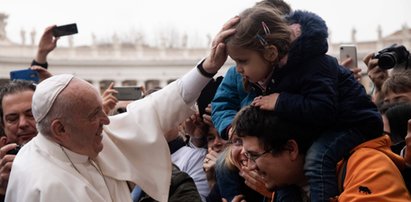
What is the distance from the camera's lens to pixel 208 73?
464 centimetres

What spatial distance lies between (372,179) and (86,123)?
1812 millimetres

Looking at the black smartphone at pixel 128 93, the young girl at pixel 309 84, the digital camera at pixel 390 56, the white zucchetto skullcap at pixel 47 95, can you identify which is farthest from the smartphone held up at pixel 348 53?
the black smartphone at pixel 128 93

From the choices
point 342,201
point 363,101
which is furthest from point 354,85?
point 342,201

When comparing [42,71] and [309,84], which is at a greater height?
[309,84]

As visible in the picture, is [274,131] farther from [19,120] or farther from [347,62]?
[19,120]

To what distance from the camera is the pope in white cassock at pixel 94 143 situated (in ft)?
13.3

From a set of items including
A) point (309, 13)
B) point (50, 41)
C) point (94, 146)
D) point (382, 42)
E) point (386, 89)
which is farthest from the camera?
point (382, 42)

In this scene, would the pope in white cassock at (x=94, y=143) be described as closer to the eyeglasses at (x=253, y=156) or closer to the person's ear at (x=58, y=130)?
the person's ear at (x=58, y=130)

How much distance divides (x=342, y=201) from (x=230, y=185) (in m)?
1.63

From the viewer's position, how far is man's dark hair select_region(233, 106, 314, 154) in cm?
377

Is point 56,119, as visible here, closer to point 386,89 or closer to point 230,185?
point 230,185

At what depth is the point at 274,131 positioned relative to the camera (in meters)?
3.76

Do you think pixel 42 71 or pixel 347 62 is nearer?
pixel 347 62

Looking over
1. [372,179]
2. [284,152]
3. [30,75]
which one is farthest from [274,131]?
[30,75]
